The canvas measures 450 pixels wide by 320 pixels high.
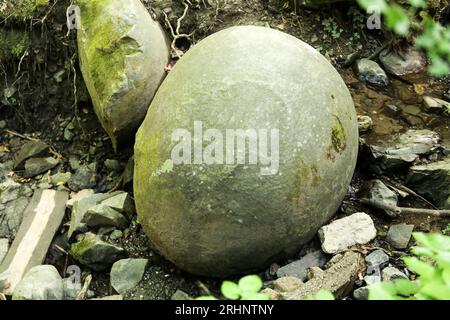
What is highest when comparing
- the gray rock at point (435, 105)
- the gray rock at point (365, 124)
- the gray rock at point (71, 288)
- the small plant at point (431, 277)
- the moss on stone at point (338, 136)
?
the small plant at point (431, 277)

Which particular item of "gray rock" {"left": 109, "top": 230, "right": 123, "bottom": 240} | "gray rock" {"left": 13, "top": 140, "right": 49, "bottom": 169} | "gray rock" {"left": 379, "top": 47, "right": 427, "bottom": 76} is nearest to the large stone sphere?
"gray rock" {"left": 109, "top": 230, "right": 123, "bottom": 240}

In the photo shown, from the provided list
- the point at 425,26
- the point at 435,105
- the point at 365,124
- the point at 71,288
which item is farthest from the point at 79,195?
the point at 425,26

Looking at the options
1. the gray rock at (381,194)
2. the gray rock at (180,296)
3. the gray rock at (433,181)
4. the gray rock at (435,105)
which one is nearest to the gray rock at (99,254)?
the gray rock at (180,296)

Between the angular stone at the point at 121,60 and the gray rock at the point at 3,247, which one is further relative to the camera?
the gray rock at the point at 3,247

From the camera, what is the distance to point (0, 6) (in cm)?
427

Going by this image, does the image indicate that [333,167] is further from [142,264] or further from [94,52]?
[94,52]

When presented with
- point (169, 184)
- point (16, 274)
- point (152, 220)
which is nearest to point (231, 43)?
point (169, 184)

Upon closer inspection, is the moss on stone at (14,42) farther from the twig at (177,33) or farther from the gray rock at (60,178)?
the twig at (177,33)

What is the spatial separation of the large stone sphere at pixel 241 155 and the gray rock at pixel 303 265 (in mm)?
72

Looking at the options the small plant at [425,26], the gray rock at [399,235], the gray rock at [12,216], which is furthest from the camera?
the gray rock at [12,216]

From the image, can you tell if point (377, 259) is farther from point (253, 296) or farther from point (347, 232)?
point (253, 296)

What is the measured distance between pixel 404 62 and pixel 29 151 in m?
3.20

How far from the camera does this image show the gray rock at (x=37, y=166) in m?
4.21

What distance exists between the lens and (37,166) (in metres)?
4.22
